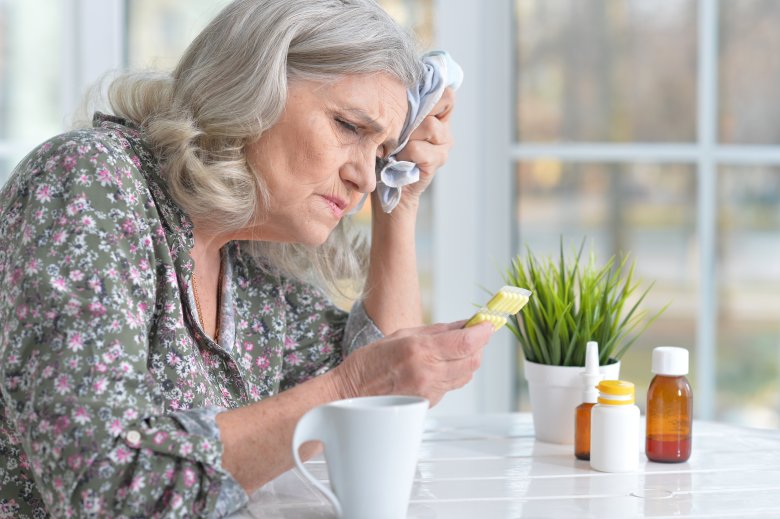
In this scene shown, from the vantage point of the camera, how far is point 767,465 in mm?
1494

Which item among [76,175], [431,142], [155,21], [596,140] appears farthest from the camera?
[155,21]

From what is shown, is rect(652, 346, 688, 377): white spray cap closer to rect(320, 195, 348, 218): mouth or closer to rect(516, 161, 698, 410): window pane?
rect(320, 195, 348, 218): mouth

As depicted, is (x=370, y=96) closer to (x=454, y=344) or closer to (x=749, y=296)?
(x=454, y=344)

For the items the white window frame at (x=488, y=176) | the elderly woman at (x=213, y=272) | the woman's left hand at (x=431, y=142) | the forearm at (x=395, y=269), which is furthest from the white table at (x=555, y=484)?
the white window frame at (x=488, y=176)

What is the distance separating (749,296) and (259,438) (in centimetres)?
Result: 209

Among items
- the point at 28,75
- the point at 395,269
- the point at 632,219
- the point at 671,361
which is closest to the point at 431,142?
the point at 395,269

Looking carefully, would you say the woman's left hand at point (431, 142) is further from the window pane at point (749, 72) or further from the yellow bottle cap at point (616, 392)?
the window pane at point (749, 72)

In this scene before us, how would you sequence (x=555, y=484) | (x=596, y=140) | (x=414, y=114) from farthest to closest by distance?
1. (x=596, y=140)
2. (x=414, y=114)
3. (x=555, y=484)

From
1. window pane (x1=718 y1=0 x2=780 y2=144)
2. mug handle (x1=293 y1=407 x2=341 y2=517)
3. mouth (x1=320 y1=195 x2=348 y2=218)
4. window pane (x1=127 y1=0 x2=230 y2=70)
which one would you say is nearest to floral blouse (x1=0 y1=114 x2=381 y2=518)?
mug handle (x1=293 y1=407 x2=341 y2=517)

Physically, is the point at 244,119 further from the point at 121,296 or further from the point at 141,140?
the point at 121,296

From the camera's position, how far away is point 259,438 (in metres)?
1.17

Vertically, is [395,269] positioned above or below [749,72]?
below

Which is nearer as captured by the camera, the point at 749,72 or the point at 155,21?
the point at 749,72

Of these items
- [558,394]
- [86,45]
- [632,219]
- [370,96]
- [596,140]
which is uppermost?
[86,45]
